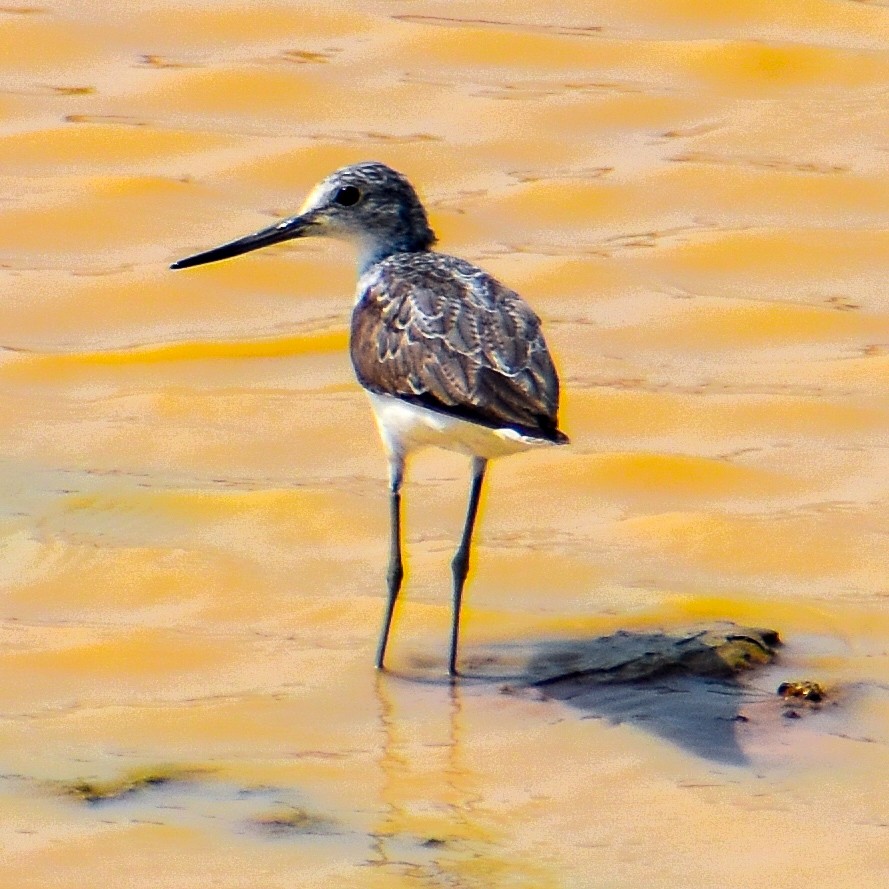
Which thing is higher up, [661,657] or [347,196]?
[347,196]

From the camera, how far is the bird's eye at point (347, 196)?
316 inches

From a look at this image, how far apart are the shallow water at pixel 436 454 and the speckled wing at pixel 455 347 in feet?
3.04

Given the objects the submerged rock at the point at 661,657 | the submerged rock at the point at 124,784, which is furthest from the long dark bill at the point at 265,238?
the submerged rock at the point at 124,784

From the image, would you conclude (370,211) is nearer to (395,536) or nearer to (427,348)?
(427,348)

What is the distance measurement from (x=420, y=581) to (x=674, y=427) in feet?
5.28

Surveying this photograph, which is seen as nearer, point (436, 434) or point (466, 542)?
point (436, 434)

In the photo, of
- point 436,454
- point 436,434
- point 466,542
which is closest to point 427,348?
point 436,434

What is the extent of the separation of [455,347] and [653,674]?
4.04 ft

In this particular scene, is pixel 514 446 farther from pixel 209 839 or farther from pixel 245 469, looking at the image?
pixel 245 469

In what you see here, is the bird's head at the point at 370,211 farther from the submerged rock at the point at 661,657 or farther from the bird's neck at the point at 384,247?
the submerged rock at the point at 661,657

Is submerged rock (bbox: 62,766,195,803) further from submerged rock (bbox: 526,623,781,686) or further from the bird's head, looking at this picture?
the bird's head

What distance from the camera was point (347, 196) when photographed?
805 centimetres

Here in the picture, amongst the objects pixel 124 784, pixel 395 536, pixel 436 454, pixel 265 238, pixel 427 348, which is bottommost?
pixel 124 784

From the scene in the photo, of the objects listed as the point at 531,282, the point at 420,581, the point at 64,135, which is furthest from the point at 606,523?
the point at 64,135
